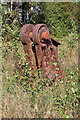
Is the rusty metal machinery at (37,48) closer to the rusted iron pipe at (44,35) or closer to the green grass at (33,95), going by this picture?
the rusted iron pipe at (44,35)

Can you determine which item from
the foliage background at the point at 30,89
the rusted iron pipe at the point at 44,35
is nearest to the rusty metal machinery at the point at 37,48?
the rusted iron pipe at the point at 44,35

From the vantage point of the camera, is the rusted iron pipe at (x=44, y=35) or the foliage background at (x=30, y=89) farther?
the rusted iron pipe at (x=44, y=35)

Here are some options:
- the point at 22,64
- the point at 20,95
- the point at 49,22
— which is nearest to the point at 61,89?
the point at 20,95

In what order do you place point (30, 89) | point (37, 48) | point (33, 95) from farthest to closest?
point (37, 48), point (30, 89), point (33, 95)

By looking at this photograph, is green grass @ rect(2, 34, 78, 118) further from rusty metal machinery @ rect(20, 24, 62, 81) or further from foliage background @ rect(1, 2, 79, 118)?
rusty metal machinery @ rect(20, 24, 62, 81)

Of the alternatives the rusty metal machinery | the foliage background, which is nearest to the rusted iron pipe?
the rusty metal machinery

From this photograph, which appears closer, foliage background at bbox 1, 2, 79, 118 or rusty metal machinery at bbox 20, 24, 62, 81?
foliage background at bbox 1, 2, 79, 118

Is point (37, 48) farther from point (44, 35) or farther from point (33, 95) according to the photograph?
point (33, 95)

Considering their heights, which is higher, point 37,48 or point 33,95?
point 37,48

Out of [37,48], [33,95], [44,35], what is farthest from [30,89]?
[44,35]

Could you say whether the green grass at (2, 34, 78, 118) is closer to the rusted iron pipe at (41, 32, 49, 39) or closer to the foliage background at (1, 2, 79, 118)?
the foliage background at (1, 2, 79, 118)

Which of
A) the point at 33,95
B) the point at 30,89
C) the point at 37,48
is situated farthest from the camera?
the point at 37,48

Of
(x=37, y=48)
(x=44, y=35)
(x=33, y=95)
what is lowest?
(x=33, y=95)

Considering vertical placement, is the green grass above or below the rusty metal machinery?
below
